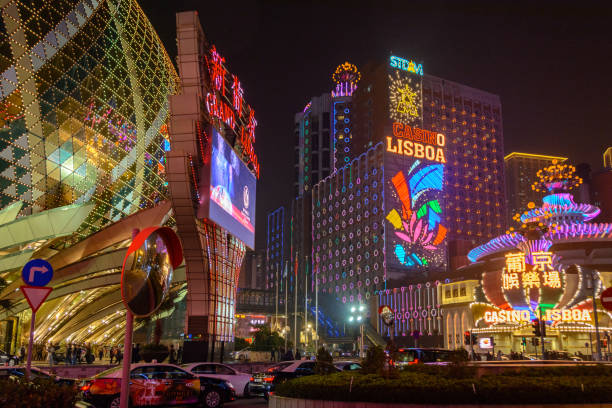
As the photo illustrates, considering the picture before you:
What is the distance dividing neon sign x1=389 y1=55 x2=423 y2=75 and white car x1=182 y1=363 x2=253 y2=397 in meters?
105

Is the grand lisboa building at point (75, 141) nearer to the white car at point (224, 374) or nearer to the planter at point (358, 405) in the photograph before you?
the white car at point (224, 374)

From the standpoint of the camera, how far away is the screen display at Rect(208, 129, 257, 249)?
3223 centimetres

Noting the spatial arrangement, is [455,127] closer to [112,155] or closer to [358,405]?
[112,155]

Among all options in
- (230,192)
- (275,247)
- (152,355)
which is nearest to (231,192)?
(230,192)

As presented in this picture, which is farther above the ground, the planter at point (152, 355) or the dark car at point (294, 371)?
the dark car at point (294, 371)

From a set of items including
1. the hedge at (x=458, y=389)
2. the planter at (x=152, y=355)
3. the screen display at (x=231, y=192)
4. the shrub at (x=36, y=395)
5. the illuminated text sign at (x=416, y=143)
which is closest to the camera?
the shrub at (x=36, y=395)

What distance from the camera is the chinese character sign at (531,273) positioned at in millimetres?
51531

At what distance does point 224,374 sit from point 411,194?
89.3m

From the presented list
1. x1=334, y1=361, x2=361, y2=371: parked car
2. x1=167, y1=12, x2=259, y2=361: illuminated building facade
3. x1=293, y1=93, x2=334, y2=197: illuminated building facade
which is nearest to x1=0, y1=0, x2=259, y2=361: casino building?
x1=167, y1=12, x2=259, y2=361: illuminated building facade

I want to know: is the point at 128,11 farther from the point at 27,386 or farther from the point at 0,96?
the point at 27,386

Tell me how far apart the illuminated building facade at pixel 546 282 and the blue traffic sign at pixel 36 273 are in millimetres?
36634

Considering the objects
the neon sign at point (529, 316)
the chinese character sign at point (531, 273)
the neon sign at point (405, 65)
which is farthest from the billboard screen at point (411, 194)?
the chinese character sign at point (531, 273)

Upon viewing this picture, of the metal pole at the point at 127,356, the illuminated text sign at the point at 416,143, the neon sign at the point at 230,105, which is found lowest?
the metal pole at the point at 127,356

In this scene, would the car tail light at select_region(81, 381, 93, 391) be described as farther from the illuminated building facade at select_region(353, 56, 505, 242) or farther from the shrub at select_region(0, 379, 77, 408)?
the illuminated building facade at select_region(353, 56, 505, 242)
